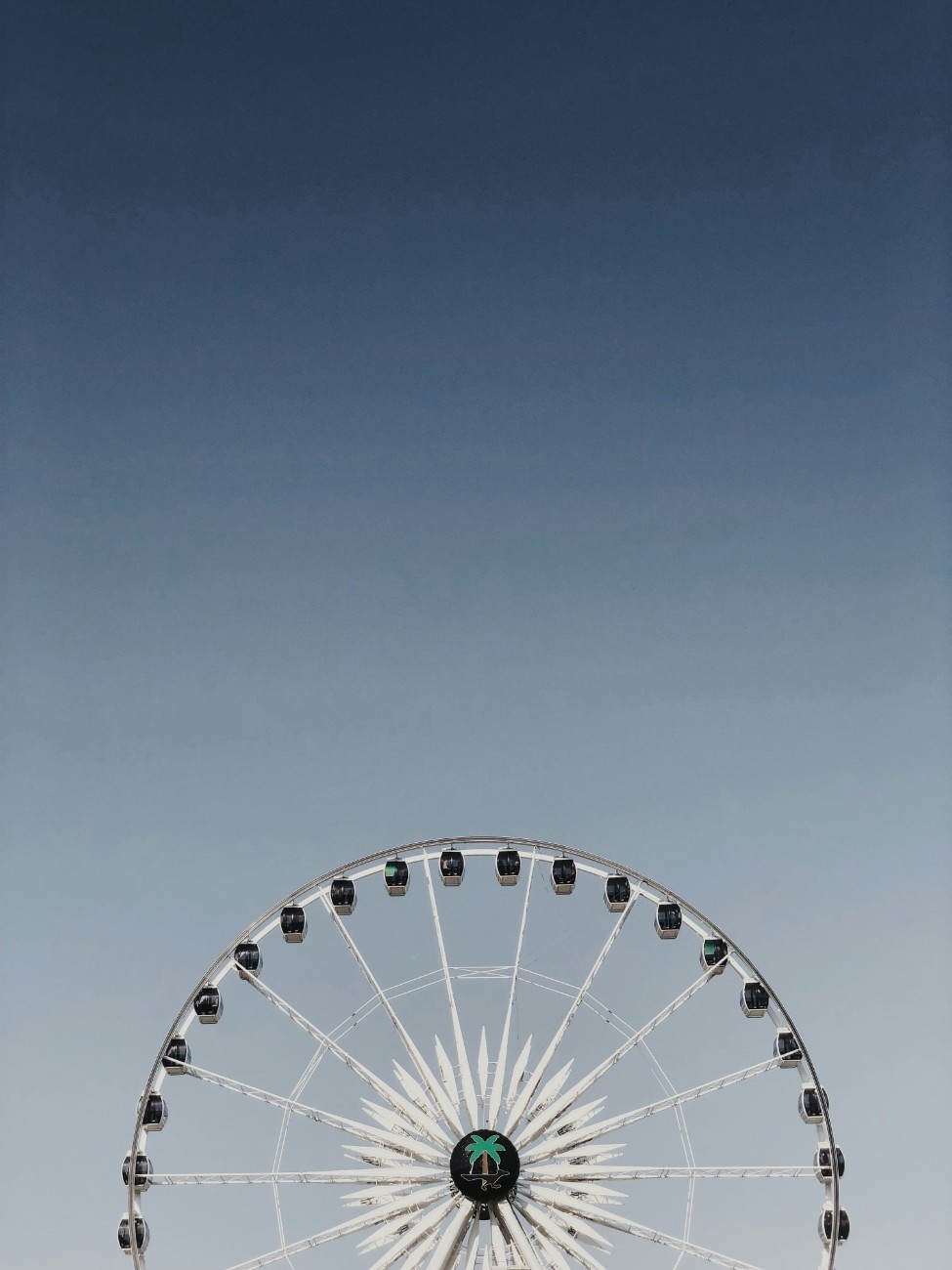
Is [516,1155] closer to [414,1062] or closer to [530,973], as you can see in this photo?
[414,1062]

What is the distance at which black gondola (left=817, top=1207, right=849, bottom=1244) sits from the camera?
2408 cm

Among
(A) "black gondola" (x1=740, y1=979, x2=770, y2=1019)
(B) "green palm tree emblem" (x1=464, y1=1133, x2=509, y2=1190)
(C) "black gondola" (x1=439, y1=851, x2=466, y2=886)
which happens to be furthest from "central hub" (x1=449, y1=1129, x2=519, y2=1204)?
(C) "black gondola" (x1=439, y1=851, x2=466, y2=886)

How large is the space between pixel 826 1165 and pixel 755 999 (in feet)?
9.03

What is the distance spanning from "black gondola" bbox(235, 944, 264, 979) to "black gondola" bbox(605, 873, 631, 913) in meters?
6.04

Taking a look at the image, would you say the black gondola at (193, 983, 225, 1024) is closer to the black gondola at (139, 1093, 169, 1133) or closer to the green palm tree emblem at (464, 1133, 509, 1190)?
the black gondola at (139, 1093, 169, 1133)

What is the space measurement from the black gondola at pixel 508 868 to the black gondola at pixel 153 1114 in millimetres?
6677

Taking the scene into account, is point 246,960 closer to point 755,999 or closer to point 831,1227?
point 755,999

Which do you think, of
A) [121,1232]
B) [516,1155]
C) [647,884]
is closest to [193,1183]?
[121,1232]

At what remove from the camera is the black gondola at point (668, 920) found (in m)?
26.4

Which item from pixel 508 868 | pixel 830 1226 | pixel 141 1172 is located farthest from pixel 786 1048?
pixel 141 1172

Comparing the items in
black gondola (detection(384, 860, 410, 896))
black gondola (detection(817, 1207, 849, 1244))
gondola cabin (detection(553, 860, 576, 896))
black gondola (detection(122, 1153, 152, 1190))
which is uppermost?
gondola cabin (detection(553, 860, 576, 896))

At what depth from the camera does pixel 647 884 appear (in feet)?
88.2

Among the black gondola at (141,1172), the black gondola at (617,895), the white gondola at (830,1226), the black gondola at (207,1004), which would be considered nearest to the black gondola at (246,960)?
the black gondola at (207,1004)

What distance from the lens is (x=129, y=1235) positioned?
79.4 feet
